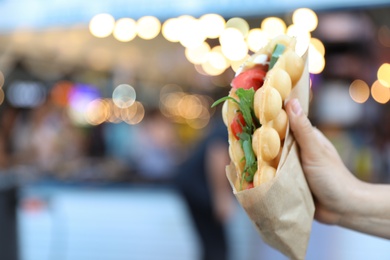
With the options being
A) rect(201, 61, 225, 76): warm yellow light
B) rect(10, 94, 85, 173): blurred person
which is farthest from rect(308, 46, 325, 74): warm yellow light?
rect(10, 94, 85, 173): blurred person

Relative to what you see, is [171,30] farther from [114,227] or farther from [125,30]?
[114,227]

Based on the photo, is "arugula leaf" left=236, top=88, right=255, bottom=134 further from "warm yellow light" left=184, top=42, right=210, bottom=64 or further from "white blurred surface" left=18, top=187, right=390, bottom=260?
"warm yellow light" left=184, top=42, right=210, bottom=64

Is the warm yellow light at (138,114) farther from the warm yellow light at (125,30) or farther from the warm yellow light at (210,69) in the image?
the warm yellow light at (125,30)

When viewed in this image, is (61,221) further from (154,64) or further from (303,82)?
(303,82)

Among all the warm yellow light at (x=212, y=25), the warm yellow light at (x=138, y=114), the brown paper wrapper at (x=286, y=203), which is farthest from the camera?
the warm yellow light at (x=138, y=114)

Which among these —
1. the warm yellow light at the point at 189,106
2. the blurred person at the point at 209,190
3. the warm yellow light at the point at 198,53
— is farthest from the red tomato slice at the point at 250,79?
the warm yellow light at the point at 189,106

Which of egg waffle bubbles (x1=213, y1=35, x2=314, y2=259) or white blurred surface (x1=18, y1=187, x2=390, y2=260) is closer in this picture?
egg waffle bubbles (x1=213, y1=35, x2=314, y2=259)
